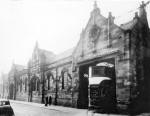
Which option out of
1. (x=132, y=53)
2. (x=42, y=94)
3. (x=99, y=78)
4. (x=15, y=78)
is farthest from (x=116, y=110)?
(x=15, y=78)

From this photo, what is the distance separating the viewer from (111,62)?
19.2 metres

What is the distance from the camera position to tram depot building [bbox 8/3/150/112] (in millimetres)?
16719

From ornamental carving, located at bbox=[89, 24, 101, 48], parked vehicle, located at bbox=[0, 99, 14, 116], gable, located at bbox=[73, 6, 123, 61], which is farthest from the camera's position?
ornamental carving, located at bbox=[89, 24, 101, 48]

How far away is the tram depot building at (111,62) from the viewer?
54.9ft

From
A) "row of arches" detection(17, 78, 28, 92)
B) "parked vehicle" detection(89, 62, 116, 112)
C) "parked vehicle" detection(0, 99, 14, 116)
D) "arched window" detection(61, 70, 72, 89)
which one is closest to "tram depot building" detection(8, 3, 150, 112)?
"arched window" detection(61, 70, 72, 89)

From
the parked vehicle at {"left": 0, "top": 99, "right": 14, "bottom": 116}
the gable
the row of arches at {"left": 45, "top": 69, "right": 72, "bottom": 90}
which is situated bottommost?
the parked vehicle at {"left": 0, "top": 99, "right": 14, "bottom": 116}

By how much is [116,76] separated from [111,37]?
411 centimetres

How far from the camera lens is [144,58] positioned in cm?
1816

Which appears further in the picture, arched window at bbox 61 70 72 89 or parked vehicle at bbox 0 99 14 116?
arched window at bbox 61 70 72 89

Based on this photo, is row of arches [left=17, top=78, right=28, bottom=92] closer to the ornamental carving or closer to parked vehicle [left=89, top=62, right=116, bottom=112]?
the ornamental carving

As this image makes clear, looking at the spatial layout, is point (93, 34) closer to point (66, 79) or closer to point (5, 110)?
point (66, 79)

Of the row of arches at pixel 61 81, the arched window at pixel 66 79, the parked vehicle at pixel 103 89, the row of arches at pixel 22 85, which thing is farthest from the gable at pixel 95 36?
the row of arches at pixel 22 85

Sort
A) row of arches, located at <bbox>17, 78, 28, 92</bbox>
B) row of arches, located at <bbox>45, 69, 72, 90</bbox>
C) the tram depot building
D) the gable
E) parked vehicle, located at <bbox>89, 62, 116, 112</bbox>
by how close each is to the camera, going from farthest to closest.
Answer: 1. row of arches, located at <bbox>17, 78, 28, 92</bbox>
2. row of arches, located at <bbox>45, 69, 72, 90</bbox>
3. the gable
4. parked vehicle, located at <bbox>89, 62, 116, 112</bbox>
5. the tram depot building

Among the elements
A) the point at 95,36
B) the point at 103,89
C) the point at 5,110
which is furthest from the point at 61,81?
the point at 5,110
